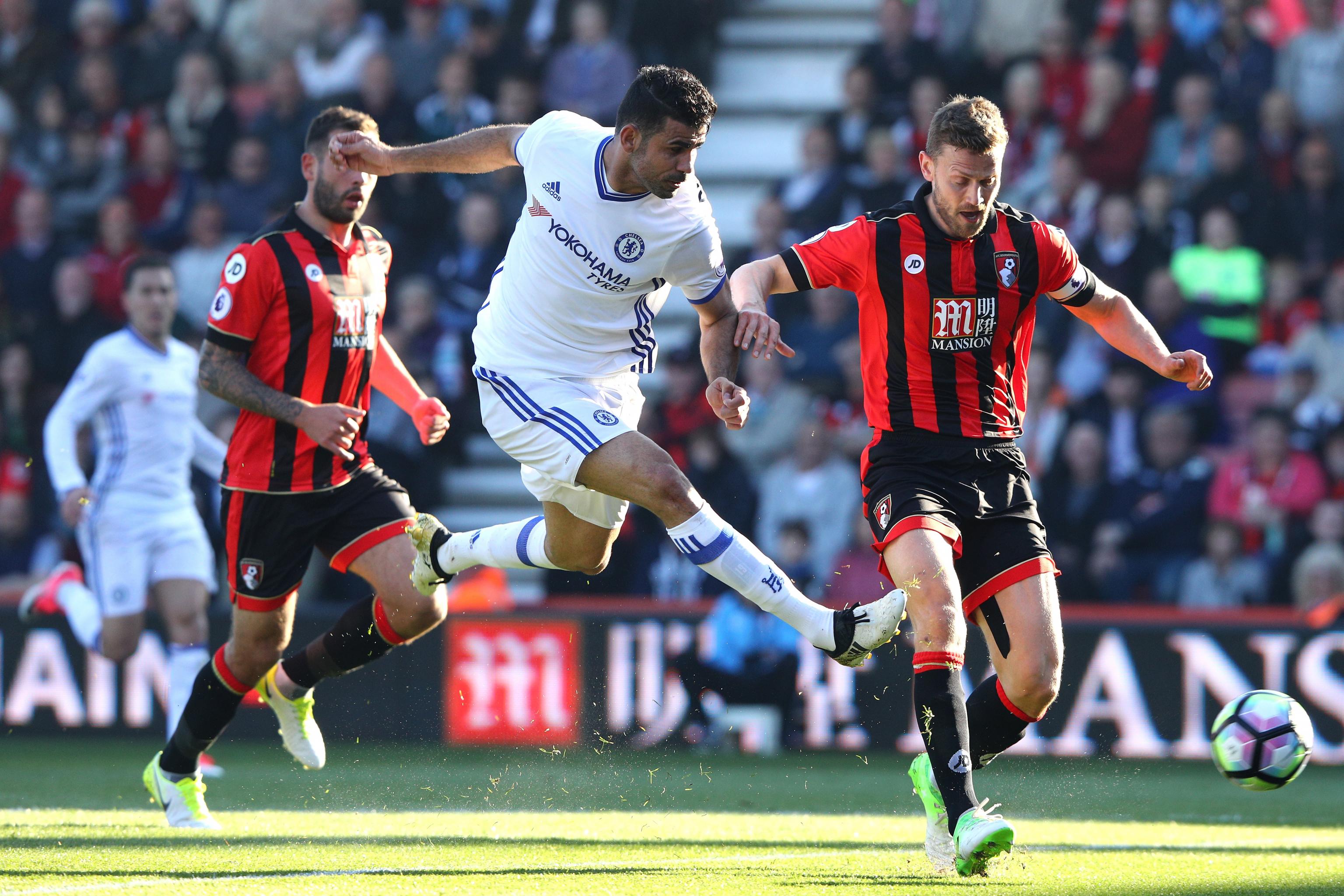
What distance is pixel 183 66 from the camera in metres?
15.2

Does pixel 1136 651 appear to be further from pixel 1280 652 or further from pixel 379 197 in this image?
pixel 379 197

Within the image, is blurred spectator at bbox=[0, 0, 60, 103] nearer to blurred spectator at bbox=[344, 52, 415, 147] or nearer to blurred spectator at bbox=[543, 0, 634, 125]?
blurred spectator at bbox=[344, 52, 415, 147]

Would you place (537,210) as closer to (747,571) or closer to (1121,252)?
(747,571)

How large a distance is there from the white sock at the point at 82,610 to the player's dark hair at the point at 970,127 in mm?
5676

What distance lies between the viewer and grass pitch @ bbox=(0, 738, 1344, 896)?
17.9 feet

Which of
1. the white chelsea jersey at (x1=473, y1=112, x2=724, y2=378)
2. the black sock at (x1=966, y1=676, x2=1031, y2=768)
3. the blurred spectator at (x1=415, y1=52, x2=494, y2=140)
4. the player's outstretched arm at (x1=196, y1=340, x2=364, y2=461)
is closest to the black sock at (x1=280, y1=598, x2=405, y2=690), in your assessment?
the player's outstretched arm at (x1=196, y1=340, x2=364, y2=461)

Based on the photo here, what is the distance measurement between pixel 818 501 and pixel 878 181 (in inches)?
110

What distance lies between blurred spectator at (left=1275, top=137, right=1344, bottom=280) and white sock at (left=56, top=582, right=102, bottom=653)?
8.62m

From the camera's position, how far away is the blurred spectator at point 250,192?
1427 cm

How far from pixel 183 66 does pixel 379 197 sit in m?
2.78

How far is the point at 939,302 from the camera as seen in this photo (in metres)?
5.87

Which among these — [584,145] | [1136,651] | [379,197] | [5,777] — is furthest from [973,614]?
[379,197]

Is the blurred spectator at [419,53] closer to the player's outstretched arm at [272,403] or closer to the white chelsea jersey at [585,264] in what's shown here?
the player's outstretched arm at [272,403]

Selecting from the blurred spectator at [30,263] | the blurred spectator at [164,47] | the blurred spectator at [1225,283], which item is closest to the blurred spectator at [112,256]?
the blurred spectator at [30,263]
